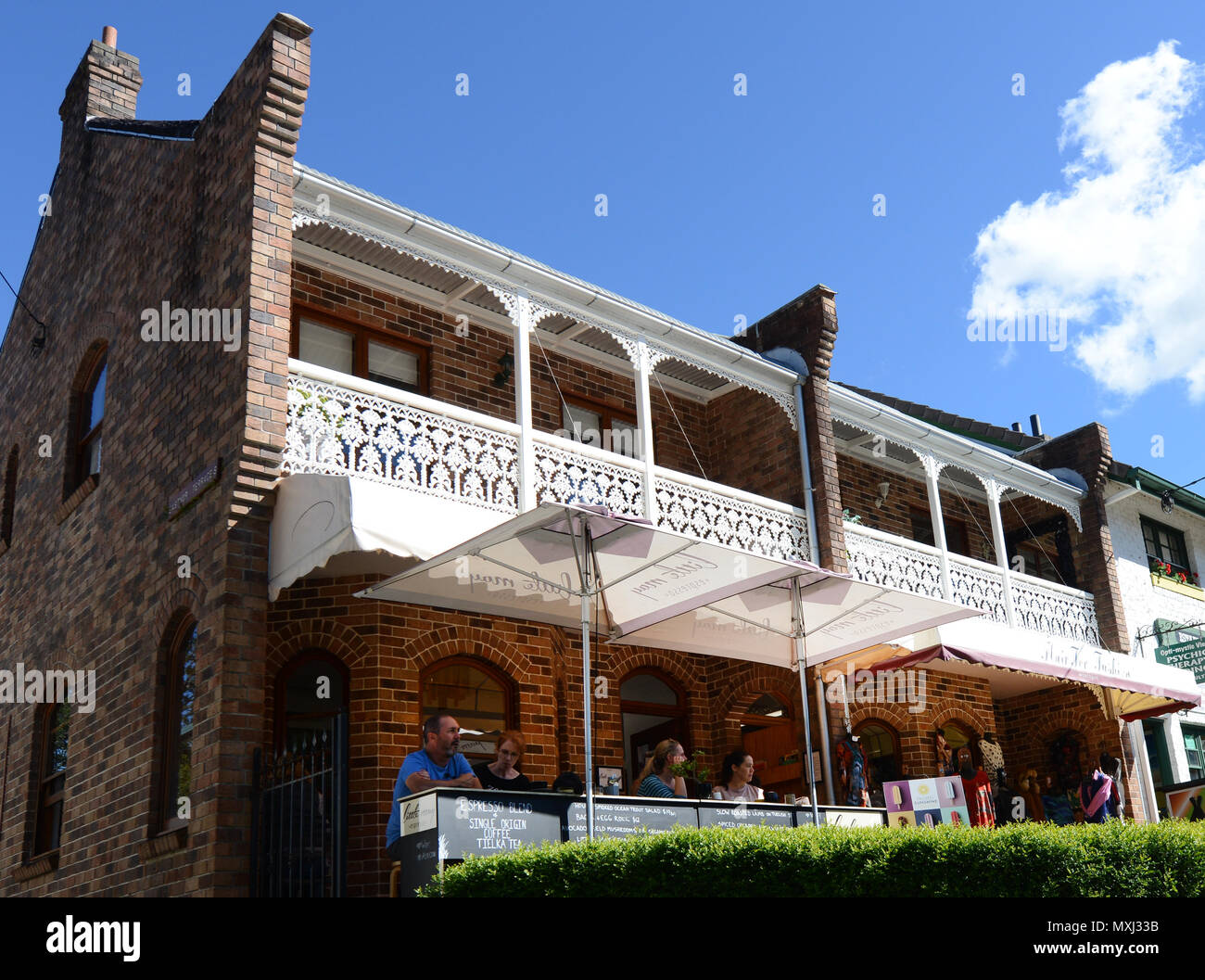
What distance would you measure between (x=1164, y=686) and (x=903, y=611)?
6.44 metres

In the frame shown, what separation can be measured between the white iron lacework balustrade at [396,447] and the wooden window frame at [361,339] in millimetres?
1915

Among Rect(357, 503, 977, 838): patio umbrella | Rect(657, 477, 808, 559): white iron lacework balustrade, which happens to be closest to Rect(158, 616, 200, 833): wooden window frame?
Rect(357, 503, 977, 838): patio umbrella

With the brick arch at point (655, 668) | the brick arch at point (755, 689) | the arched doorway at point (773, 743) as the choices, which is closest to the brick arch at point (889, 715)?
the arched doorway at point (773, 743)

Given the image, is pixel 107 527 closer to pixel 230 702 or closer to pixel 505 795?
pixel 230 702

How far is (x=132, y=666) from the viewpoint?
1048cm

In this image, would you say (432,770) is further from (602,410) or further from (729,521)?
(602,410)

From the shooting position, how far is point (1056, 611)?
1675cm

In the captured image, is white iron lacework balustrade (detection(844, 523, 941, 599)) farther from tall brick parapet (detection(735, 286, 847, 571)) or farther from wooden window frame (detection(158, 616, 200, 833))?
wooden window frame (detection(158, 616, 200, 833))

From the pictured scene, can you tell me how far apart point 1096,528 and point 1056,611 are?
1.98 m

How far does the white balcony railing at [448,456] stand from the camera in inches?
387

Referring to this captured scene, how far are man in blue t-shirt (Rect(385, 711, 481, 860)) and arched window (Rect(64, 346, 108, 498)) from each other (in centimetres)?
614

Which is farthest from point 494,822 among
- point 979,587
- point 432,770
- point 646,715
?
point 979,587

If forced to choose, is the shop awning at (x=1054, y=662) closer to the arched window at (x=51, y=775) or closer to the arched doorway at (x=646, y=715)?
the arched doorway at (x=646, y=715)
